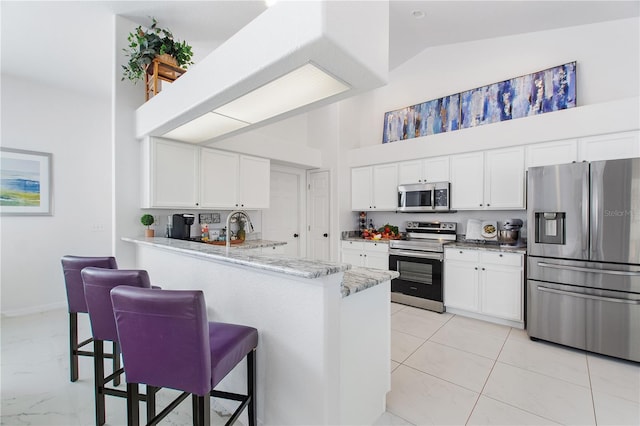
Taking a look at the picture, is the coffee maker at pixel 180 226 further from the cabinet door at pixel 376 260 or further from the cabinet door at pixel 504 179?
the cabinet door at pixel 504 179

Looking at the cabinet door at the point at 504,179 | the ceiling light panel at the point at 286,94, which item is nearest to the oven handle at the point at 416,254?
the cabinet door at the point at 504,179

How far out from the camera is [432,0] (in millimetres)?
2986

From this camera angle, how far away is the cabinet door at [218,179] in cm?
336

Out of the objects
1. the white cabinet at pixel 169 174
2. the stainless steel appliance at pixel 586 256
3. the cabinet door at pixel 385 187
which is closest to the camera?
the stainless steel appliance at pixel 586 256

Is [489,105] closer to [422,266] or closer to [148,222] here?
[422,266]

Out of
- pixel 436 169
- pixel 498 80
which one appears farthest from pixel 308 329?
pixel 498 80

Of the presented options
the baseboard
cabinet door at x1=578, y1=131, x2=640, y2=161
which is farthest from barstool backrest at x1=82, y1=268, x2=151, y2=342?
cabinet door at x1=578, y1=131, x2=640, y2=161

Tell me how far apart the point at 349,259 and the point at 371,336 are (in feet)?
9.93

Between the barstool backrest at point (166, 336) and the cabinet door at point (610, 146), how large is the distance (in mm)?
3976

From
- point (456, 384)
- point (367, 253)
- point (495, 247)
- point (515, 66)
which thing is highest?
point (515, 66)

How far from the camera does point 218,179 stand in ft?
11.6

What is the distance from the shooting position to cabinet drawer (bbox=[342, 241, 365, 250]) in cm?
453

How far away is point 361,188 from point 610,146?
3054mm

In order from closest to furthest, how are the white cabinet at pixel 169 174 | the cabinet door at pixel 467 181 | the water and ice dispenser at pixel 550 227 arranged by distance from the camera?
the water and ice dispenser at pixel 550 227 < the white cabinet at pixel 169 174 < the cabinet door at pixel 467 181
